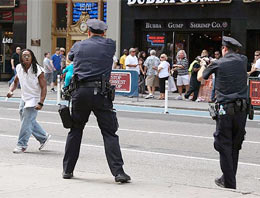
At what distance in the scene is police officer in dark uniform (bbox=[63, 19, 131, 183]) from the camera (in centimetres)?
800

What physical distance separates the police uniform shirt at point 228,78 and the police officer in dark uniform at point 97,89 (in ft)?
4.09

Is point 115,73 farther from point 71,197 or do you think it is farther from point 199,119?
point 71,197

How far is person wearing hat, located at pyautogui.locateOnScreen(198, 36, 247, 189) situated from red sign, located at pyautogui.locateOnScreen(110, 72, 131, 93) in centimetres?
1601

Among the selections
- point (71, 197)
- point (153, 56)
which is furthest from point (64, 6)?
point (71, 197)

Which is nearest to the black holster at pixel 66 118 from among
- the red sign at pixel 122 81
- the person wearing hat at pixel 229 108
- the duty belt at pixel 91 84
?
the duty belt at pixel 91 84

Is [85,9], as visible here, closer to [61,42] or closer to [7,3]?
[61,42]

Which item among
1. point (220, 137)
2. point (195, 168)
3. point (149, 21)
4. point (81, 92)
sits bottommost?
point (195, 168)

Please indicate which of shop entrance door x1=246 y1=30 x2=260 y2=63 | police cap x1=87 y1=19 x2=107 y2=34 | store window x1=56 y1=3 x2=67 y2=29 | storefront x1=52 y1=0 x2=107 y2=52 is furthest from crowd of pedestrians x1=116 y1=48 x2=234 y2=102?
police cap x1=87 y1=19 x2=107 y2=34

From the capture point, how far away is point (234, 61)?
825 centimetres

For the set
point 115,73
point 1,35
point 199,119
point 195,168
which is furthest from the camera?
point 1,35

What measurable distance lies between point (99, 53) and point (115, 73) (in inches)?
648

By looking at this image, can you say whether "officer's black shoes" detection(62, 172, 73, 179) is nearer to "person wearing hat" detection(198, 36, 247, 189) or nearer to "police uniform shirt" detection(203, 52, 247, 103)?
"person wearing hat" detection(198, 36, 247, 189)

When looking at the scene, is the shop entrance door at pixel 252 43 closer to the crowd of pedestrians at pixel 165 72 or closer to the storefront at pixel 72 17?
the crowd of pedestrians at pixel 165 72

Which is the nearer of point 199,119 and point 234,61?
point 234,61
